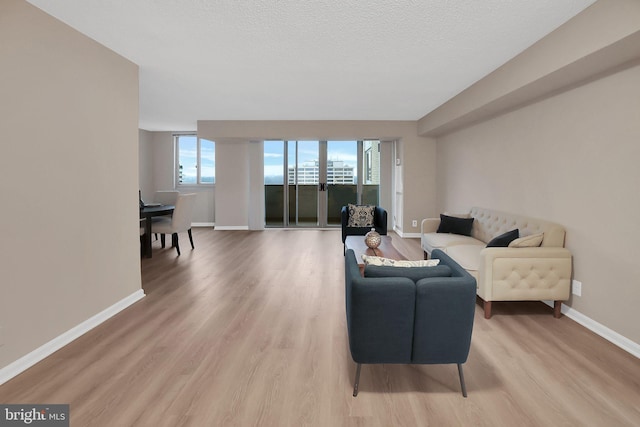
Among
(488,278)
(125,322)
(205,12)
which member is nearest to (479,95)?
(488,278)

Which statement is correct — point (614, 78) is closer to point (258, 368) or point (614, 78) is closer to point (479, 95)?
point (479, 95)

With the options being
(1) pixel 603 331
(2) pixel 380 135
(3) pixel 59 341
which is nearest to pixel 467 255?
(1) pixel 603 331

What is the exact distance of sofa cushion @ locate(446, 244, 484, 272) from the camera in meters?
3.62

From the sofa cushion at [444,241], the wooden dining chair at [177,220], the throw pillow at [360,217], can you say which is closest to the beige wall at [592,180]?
the sofa cushion at [444,241]

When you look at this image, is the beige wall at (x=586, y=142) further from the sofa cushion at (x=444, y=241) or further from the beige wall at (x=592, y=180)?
the sofa cushion at (x=444, y=241)

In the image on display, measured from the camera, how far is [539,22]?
273 centimetres

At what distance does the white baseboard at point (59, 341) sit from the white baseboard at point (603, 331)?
4255 millimetres

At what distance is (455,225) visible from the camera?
532 cm

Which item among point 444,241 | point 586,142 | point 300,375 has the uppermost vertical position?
point 586,142

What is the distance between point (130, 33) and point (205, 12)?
838mm

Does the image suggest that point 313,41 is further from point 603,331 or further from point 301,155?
point 301,155

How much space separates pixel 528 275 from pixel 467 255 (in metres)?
0.73

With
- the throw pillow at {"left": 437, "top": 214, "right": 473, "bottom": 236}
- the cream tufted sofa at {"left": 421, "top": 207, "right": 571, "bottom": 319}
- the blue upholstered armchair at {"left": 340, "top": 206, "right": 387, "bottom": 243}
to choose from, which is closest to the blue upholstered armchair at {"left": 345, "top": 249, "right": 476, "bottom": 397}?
the cream tufted sofa at {"left": 421, "top": 207, "right": 571, "bottom": 319}

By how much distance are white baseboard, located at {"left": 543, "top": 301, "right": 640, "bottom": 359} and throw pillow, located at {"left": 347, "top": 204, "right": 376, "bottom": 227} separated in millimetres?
3498
